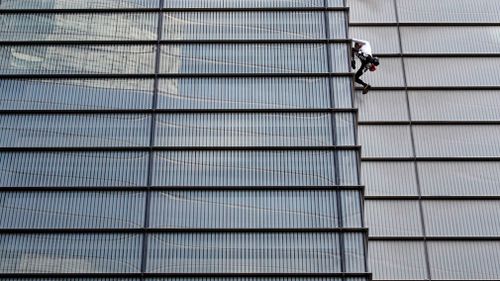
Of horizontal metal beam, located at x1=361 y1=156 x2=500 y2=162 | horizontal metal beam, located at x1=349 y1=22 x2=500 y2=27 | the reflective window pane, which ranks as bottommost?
horizontal metal beam, located at x1=361 y1=156 x2=500 y2=162

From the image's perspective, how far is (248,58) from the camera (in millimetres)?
28844

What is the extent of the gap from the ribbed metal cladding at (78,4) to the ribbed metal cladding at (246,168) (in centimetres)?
705

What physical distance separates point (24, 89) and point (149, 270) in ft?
29.7

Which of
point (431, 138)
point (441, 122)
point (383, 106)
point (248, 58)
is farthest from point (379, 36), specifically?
point (248, 58)

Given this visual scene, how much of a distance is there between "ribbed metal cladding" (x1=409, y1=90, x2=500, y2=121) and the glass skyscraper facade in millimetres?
4092

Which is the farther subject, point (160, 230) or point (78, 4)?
point (78, 4)

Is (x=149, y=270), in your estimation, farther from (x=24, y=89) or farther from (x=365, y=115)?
(x=365, y=115)

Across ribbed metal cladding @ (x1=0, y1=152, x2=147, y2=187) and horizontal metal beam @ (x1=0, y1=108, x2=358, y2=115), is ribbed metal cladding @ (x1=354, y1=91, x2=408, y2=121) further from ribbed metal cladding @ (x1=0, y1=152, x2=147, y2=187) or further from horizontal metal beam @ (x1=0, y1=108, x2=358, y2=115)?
ribbed metal cladding @ (x1=0, y1=152, x2=147, y2=187)

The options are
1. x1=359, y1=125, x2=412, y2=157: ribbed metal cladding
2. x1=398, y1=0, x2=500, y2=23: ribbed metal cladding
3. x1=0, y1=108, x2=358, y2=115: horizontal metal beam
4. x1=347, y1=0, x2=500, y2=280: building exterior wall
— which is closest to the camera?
x1=0, y1=108, x2=358, y2=115: horizontal metal beam

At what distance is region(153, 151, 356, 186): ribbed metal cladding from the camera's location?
85.9 feet

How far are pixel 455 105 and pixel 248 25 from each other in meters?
9.21

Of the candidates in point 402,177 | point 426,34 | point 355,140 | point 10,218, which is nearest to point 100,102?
point 10,218

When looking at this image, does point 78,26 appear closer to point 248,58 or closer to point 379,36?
point 248,58

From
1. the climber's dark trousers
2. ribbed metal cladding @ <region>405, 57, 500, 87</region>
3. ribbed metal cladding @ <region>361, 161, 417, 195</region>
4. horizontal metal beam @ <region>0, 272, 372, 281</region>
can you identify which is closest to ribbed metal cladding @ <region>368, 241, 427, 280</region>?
ribbed metal cladding @ <region>361, 161, 417, 195</region>
